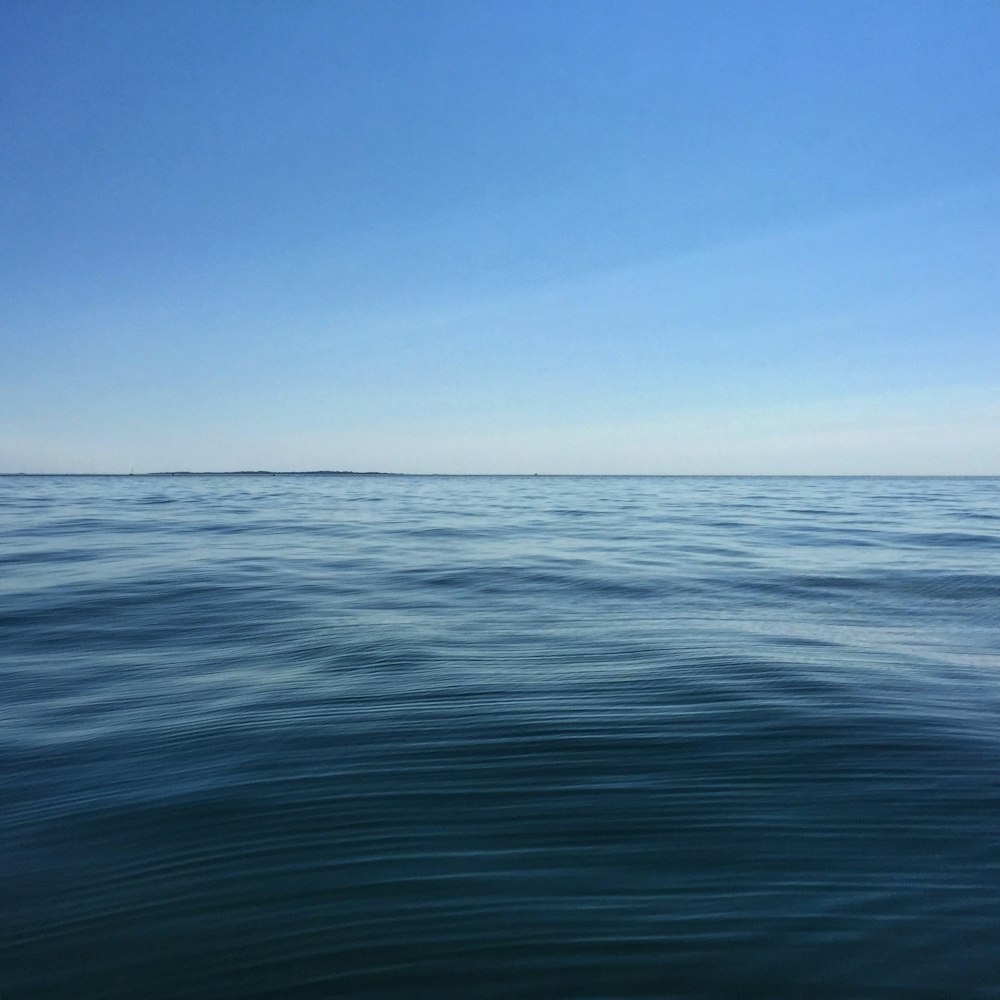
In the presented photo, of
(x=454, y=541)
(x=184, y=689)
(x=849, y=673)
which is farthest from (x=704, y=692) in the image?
(x=454, y=541)

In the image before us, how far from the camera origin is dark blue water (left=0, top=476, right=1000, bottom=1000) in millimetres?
2303

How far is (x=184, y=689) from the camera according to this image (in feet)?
17.1

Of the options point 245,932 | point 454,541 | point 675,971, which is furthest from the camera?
point 454,541

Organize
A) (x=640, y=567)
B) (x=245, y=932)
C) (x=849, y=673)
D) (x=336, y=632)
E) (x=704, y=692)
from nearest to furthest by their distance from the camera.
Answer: (x=245, y=932) < (x=704, y=692) < (x=849, y=673) < (x=336, y=632) < (x=640, y=567)

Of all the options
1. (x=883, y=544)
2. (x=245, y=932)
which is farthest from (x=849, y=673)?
(x=883, y=544)

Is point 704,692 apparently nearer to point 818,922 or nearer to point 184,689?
point 818,922

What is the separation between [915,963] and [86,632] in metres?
7.88

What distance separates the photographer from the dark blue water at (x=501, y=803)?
7.55ft

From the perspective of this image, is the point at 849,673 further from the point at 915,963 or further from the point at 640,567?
the point at 640,567

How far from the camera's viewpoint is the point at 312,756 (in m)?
3.92

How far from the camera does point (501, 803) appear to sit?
132 inches

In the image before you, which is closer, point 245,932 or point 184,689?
point 245,932

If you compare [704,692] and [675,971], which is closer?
[675,971]

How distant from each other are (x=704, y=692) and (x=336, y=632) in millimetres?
4034
